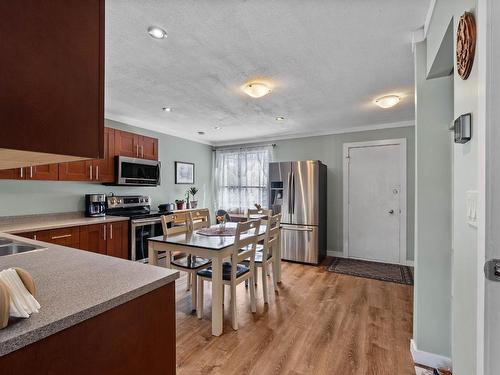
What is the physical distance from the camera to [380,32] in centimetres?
178

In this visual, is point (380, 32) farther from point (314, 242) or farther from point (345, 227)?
point (345, 227)

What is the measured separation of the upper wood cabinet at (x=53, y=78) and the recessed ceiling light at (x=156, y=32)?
1052 millimetres

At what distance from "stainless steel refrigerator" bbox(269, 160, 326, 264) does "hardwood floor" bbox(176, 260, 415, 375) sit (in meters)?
1.04

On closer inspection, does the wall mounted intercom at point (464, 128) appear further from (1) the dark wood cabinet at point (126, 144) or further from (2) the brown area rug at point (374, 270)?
(1) the dark wood cabinet at point (126, 144)

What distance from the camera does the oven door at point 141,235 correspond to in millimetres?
3490

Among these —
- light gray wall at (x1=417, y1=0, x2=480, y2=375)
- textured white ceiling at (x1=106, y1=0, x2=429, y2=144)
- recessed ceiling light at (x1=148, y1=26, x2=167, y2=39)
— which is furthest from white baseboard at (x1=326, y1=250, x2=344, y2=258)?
recessed ceiling light at (x1=148, y1=26, x2=167, y2=39)

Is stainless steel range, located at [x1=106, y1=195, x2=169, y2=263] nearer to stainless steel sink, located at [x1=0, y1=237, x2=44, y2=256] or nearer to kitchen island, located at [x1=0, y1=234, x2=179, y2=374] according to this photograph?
stainless steel sink, located at [x1=0, y1=237, x2=44, y2=256]

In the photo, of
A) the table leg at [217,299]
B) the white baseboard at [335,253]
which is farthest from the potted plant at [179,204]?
the white baseboard at [335,253]

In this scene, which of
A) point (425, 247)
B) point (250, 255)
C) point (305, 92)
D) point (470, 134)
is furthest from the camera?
point (305, 92)

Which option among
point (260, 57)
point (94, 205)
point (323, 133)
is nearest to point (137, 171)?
point (94, 205)

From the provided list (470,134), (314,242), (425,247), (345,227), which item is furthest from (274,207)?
(470,134)

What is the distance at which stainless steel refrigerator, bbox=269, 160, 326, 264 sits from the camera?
4105 mm

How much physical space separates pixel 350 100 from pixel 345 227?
91.0 inches

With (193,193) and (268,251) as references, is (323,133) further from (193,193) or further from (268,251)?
(193,193)
